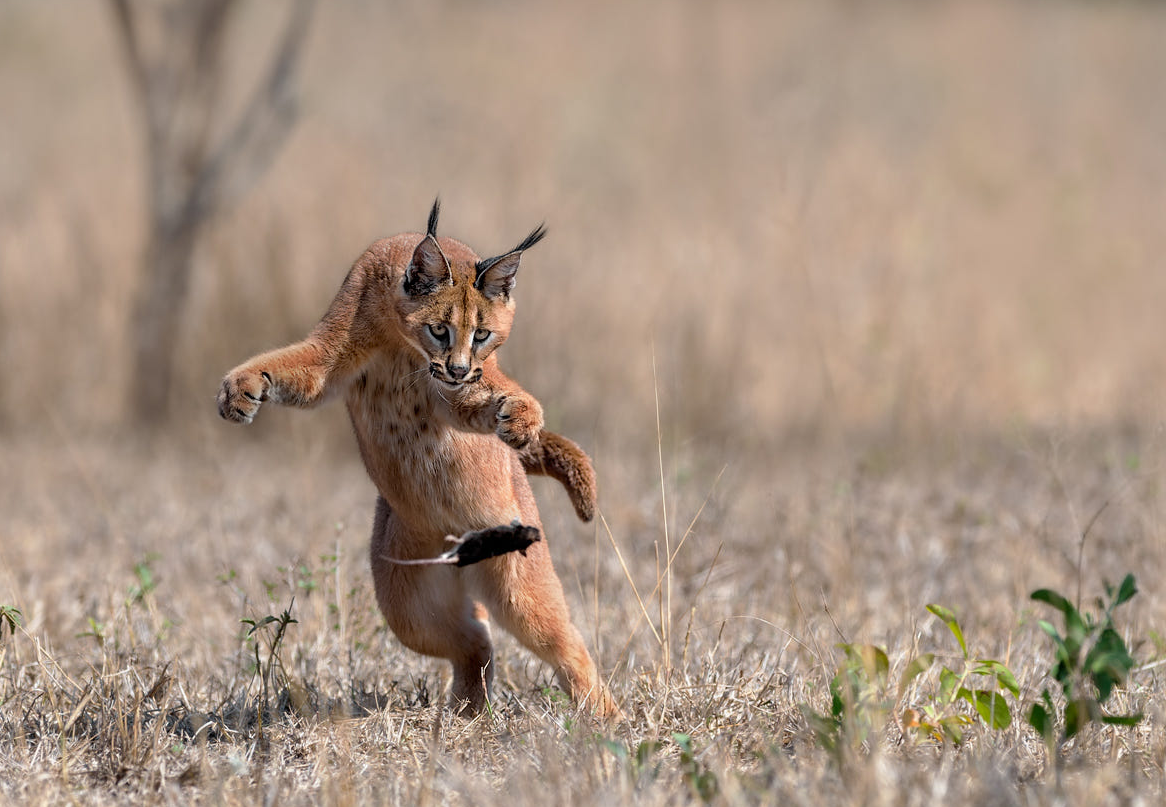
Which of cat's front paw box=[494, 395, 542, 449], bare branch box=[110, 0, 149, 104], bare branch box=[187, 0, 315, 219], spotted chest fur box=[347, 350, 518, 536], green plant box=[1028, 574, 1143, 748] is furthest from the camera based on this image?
bare branch box=[187, 0, 315, 219]

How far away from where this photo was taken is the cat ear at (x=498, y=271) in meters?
3.25

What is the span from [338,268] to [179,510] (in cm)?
244

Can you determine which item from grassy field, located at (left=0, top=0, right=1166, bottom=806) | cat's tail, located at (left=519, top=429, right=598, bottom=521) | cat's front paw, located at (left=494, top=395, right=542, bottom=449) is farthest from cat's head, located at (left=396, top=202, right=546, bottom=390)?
grassy field, located at (left=0, top=0, right=1166, bottom=806)

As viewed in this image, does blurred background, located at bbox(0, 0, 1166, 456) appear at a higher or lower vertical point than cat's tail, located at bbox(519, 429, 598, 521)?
higher

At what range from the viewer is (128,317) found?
9.47 m

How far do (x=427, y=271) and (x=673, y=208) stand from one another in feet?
32.3

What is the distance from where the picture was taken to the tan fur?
3.20 metres

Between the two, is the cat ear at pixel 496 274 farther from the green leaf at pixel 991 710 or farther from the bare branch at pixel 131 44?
the bare branch at pixel 131 44

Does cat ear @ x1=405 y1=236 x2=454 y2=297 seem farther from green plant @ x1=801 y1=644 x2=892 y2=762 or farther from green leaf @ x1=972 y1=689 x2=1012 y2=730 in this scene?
green leaf @ x1=972 y1=689 x2=1012 y2=730

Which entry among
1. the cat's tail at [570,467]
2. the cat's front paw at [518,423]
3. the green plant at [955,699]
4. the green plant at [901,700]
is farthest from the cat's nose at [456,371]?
the green plant at [955,699]

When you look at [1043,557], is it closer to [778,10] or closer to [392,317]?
[392,317]

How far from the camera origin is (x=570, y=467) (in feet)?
11.7

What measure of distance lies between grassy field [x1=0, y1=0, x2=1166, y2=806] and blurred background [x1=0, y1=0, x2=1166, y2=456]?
0.06 m

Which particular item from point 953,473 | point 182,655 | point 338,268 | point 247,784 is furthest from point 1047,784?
point 338,268
